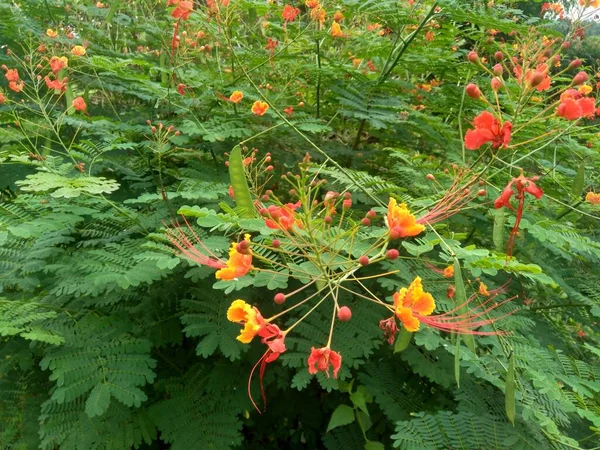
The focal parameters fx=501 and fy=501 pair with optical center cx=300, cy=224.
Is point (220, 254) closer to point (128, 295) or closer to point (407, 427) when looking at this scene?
point (128, 295)

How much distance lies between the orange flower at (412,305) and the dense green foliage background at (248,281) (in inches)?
14.0

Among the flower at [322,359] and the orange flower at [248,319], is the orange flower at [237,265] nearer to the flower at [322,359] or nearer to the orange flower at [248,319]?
the orange flower at [248,319]

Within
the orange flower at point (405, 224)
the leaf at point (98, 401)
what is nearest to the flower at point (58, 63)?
the leaf at point (98, 401)

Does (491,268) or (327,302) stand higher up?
(491,268)

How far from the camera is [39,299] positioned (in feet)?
6.44

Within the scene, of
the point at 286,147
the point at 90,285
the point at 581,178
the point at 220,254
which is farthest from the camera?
the point at 286,147

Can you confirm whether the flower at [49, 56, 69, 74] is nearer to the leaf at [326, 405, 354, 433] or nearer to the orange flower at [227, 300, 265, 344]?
the orange flower at [227, 300, 265, 344]

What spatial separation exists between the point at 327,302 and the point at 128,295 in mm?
766

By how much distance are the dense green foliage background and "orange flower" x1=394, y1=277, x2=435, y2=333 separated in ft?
1.17

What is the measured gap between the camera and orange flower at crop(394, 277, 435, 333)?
3.66 ft

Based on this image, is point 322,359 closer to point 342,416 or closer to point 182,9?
point 342,416

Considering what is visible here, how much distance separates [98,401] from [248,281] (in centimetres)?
67

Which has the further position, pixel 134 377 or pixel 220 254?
pixel 134 377

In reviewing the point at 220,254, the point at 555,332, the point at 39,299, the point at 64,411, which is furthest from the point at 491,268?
the point at 39,299
